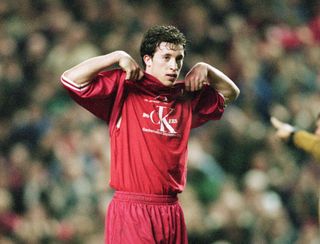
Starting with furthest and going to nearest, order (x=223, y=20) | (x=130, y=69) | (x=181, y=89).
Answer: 1. (x=223, y=20)
2. (x=181, y=89)
3. (x=130, y=69)

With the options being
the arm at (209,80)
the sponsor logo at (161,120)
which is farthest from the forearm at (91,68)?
the arm at (209,80)

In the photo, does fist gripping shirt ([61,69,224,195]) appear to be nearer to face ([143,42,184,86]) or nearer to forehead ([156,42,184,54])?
face ([143,42,184,86])

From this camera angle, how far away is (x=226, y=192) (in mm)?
7609

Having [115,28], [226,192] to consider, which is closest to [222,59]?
[115,28]

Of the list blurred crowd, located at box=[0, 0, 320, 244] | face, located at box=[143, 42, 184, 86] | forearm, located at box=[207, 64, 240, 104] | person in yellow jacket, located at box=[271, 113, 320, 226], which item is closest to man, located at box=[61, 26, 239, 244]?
face, located at box=[143, 42, 184, 86]

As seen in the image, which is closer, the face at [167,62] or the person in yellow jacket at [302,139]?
the face at [167,62]

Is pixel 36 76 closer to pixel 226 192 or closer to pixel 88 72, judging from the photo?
pixel 226 192

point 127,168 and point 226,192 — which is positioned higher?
point 127,168

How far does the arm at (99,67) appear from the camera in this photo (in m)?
4.18

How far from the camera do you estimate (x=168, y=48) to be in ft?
14.2

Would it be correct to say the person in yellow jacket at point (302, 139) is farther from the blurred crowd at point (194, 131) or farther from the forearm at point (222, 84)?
the blurred crowd at point (194, 131)

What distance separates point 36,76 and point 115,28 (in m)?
1.07

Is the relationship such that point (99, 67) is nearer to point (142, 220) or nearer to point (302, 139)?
point (142, 220)

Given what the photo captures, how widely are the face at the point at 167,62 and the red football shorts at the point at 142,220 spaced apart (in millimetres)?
638
